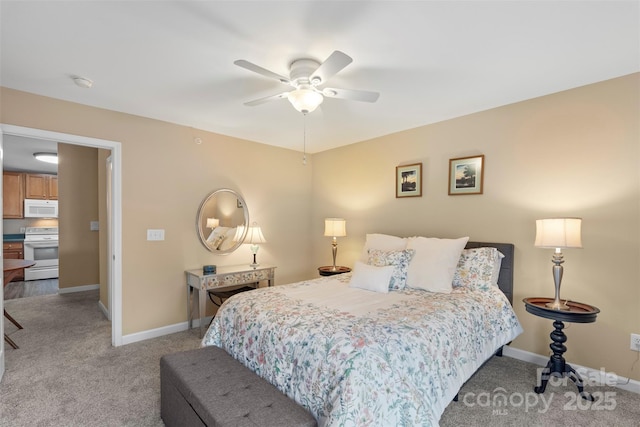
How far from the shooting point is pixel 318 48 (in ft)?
6.68

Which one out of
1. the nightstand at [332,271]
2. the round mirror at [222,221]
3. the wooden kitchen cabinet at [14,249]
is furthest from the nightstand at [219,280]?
the wooden kitchen cabinet at [14,249]

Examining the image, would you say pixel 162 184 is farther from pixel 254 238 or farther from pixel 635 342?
pixel 635 342

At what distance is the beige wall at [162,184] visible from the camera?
2967 millimetres

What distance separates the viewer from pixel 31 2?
5.32ft

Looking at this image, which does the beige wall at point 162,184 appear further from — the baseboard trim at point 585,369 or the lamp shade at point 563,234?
the lamp shade at point 563,234

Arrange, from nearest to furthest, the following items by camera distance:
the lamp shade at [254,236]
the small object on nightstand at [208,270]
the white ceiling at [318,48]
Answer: the white ceiling at [318,48] < the small object on nightstand at [208,270] < the lamp shade at [254,236]

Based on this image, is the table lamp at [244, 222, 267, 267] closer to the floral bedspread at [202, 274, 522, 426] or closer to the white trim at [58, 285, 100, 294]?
the floral bedspread at [202, 274, 522, 426]

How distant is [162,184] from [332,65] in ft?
8.67

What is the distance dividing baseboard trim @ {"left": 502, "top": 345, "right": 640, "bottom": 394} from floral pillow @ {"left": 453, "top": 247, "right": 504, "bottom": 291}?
0.72 m

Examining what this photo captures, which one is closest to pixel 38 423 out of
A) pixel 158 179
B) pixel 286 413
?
pixel 286 413

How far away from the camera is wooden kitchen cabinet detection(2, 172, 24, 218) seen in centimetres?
625

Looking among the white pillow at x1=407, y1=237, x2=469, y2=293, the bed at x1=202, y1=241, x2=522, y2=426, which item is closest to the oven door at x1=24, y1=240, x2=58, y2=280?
the bed at x1=202, y1=241, x2=522, y2=426

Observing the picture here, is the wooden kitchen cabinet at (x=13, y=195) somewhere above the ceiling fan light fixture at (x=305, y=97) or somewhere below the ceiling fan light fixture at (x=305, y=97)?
below

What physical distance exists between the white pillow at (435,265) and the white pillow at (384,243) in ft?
0.91
